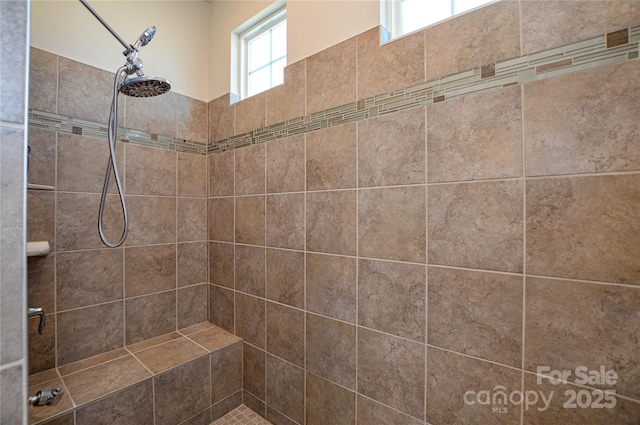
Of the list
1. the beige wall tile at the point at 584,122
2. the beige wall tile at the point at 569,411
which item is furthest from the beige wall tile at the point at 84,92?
the beige wall tile at the point at 569,411

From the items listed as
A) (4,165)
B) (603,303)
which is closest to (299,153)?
(4,165)

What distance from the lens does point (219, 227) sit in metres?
1.91

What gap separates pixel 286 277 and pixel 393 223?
2.24 ft

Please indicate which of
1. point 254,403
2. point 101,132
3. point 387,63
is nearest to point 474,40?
point 387,63

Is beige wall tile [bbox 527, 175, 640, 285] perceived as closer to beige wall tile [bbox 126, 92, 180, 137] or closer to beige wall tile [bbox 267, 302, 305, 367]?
beige wall tile [bbox 267, 302, 305, 367]

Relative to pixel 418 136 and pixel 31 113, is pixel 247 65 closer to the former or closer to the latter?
pixel 31 113

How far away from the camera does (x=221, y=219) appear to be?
190cm

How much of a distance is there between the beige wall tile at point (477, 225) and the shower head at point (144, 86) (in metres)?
1.22

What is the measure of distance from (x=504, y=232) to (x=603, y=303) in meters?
0.30

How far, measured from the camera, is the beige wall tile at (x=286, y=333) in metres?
1.43

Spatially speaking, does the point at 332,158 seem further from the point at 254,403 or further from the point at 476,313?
the point at 254,403

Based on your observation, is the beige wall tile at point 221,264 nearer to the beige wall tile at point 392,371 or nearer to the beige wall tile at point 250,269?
the beige wall tile at point 250,269

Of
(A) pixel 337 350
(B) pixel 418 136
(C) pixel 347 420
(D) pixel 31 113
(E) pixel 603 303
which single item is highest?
(D) pixel 31 113

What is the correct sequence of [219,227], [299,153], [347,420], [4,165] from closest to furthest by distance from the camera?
[4,165] → [347,420] → [299,153] → [219,227]
